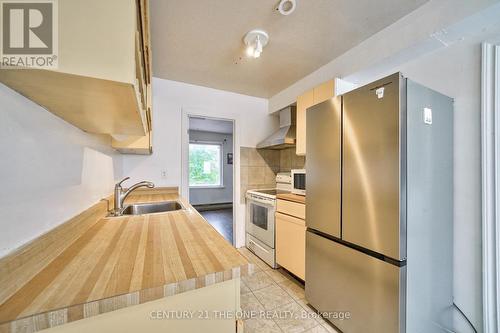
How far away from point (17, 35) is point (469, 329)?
8.10 feet

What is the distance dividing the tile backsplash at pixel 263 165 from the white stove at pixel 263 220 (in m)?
0.20

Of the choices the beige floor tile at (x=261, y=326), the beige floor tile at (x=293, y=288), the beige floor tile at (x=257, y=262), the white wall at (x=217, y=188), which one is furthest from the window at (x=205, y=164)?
the beige floor tile at (x=261, y=326)

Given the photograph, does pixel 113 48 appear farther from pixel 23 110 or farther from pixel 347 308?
pixel 347 308

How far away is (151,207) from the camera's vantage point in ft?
5.93

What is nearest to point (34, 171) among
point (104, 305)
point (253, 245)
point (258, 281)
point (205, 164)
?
point (104, 305)

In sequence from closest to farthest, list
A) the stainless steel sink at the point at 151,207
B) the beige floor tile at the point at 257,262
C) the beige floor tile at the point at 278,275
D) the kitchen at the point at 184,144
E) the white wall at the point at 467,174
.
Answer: the kitchen at the point at 184,144 → the white wall at the point at 467,174 → the stainless steel sink at the point at 151,207 → the beige floor tile at the point at 278,275 → the beige floor tile at the point at 257,262

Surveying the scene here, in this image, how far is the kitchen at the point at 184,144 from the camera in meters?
0.49

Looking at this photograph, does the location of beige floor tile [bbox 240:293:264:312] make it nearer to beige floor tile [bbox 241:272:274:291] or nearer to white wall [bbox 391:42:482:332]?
beige floor tile [bbox 241:272:274:291]

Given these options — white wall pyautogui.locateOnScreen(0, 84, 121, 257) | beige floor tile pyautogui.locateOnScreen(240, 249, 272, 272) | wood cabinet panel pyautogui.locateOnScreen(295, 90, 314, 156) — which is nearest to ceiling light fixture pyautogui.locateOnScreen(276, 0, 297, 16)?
wood cabinet panel pyautogui.locateOnScreen(295, 90, 314, 156)

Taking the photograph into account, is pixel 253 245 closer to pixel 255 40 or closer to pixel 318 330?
pixel 318 330

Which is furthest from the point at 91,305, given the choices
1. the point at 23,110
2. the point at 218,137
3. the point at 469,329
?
the point at 218,137

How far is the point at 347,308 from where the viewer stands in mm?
1303

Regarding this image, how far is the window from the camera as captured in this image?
19.2ft

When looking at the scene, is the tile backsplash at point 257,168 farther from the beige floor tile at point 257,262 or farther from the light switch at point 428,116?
the light switch at point 428,116
